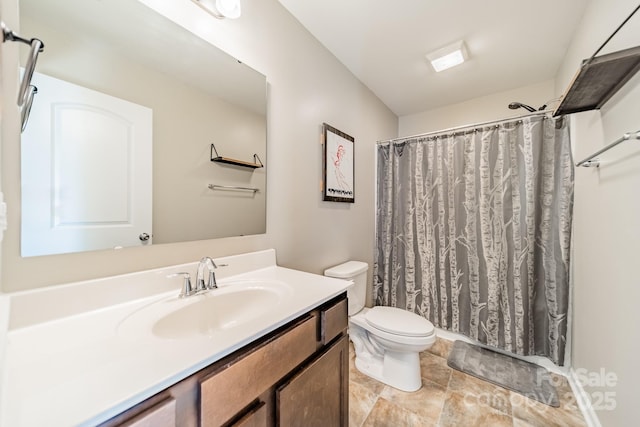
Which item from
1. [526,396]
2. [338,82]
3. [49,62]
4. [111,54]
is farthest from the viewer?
[338,82]

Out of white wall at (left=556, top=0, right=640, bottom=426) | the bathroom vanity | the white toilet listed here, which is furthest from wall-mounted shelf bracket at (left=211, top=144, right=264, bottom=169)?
white wall at (left=556, top=0, right=640, bottom=426)

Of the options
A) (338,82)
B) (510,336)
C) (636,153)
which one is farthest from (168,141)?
(510,336)

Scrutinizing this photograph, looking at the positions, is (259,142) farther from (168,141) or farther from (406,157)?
(406,157)

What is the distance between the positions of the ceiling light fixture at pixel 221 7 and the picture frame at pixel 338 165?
32.5 inches

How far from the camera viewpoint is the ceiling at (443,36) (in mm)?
1417

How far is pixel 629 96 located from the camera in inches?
39.4

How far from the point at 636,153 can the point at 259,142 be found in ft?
5.21

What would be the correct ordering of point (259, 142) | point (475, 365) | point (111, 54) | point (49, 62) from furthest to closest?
point (475, 365)
point (259, 142)
point (111, 54)
point (49, 62)

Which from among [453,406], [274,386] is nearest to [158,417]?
[274,386]

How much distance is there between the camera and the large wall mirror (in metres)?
0.71

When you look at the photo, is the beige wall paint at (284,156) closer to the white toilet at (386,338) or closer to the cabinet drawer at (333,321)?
the white toilet at (386,338)

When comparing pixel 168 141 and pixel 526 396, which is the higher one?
pixel 168 141

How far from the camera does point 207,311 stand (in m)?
0.92

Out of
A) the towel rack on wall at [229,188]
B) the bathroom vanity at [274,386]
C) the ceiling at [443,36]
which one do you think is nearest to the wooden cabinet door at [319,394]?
the bathroom vanity at [274,386]
